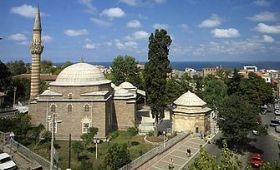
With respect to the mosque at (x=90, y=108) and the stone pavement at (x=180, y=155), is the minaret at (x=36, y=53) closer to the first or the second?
the mosque at (x=90, y=108)

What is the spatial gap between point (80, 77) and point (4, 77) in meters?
25.1

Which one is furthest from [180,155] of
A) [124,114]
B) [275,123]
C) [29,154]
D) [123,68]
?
[123,68]

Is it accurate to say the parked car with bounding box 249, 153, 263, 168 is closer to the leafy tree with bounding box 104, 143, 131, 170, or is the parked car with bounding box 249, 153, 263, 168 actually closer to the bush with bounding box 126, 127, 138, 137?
the leafy tree with bounding box 104, 143, 131, 170

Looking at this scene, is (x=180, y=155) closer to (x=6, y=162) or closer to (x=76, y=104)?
(x=76, y=104)

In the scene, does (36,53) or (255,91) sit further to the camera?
(255,91)

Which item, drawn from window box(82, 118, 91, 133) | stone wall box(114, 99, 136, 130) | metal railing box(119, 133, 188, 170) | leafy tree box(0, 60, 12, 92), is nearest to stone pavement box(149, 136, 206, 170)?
metal railing box(119, 133, 188, 170)

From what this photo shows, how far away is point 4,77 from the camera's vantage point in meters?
57.2

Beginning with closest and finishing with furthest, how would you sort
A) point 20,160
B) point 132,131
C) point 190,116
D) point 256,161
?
1. point 20,160
2. point 256,161
3. point 132,131
4. point 190,116

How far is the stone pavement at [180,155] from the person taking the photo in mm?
26719

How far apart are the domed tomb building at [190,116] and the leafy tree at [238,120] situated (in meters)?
8.14

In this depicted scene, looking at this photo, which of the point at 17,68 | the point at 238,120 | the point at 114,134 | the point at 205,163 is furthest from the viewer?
the point at 17,68

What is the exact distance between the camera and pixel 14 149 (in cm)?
2680

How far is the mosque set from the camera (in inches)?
1419

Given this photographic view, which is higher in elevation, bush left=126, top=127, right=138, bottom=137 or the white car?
the white car
